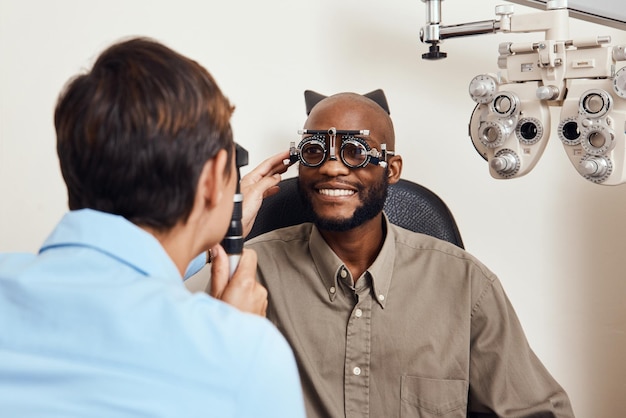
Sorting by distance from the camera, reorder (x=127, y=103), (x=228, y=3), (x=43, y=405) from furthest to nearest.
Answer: (x=228, y=3) < (x=127, y=103) < (x=43, y=405)

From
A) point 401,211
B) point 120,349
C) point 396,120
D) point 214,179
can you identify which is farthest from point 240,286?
point 396,120

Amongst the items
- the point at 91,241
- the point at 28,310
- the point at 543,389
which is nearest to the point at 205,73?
the point at 91,241

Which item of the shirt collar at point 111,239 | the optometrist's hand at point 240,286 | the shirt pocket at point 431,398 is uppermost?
the shirt collar at point 111,239

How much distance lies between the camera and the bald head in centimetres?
191

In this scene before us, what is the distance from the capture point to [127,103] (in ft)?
3.18

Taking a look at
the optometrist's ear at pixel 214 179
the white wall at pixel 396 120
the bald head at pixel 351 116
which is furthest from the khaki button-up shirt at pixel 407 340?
the optometrist's ear at pixel 214 179

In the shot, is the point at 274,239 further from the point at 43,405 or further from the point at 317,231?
the point at 43,405

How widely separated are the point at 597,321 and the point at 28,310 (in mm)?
2428

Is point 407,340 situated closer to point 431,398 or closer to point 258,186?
point 431,398

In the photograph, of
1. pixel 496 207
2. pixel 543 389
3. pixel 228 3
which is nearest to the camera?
pixel 543 389

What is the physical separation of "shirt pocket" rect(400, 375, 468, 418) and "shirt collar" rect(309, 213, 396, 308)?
0.19 meters

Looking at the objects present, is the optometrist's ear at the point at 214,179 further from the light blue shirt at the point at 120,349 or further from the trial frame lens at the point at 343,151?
the trial frame lens at the point at 343,151

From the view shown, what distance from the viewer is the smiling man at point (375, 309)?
1.84 metres

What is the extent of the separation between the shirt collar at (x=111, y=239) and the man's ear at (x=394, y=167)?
1092 mm
